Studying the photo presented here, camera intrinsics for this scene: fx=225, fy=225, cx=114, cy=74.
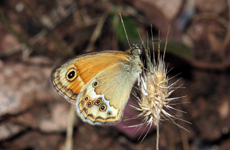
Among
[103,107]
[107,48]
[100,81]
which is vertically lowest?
[103,107]

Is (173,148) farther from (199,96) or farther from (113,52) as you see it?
(113,52)

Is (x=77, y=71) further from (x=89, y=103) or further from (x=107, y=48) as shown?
(x=107, y=48)

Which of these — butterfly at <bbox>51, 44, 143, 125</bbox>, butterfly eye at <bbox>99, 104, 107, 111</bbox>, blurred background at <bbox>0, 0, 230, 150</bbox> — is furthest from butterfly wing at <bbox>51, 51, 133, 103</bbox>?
blurred background at <bbox>0, 0, 230, 150</bbox>

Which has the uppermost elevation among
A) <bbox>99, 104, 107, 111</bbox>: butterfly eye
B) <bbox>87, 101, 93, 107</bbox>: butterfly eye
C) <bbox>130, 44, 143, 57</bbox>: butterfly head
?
<bbox>130, 44, 143, 57</bbox>: butterfly head

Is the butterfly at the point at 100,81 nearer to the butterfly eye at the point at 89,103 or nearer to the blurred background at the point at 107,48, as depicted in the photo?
the butterfly eye at the point at 89,103

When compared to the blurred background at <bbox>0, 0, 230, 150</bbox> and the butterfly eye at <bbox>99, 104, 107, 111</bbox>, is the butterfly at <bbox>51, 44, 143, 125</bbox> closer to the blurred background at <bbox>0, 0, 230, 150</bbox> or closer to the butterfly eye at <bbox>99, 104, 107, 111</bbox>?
the butterfly eye at <bbox>99, 104, 107, 111</bbox>

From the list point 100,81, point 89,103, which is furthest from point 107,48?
point 89,103
